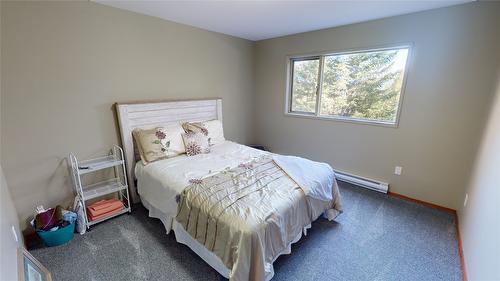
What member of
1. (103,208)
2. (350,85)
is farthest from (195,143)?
(350,85)

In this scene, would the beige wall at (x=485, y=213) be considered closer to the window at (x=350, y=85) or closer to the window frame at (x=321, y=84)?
the window frame at (x=321, y=84)

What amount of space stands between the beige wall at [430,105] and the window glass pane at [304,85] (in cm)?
26

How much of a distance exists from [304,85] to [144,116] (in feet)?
8.34

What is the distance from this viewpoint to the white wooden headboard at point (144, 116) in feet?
8.11

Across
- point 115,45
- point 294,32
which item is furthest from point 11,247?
point 294,32

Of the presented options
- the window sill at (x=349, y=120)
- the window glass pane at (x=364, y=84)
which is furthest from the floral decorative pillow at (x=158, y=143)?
the window glass pane at (x=364, y=84)

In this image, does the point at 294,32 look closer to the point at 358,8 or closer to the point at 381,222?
the point at 358,8

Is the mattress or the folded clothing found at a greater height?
the mattress

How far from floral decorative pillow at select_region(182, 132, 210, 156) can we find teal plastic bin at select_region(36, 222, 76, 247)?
1.33 metres

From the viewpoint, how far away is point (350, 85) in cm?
312


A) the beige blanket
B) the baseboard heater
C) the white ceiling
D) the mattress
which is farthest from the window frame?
the beige blanket

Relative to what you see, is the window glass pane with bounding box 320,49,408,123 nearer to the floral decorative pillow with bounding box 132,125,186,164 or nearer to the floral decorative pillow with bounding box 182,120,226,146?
the floral decorative pillow with bounding box 182,120,226,146

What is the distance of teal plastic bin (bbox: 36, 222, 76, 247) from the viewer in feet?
6.23

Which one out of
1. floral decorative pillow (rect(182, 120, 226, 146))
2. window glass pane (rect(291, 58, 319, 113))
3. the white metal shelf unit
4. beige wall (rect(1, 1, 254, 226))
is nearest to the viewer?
beige wall (rect(1, 1, 254, 226))
